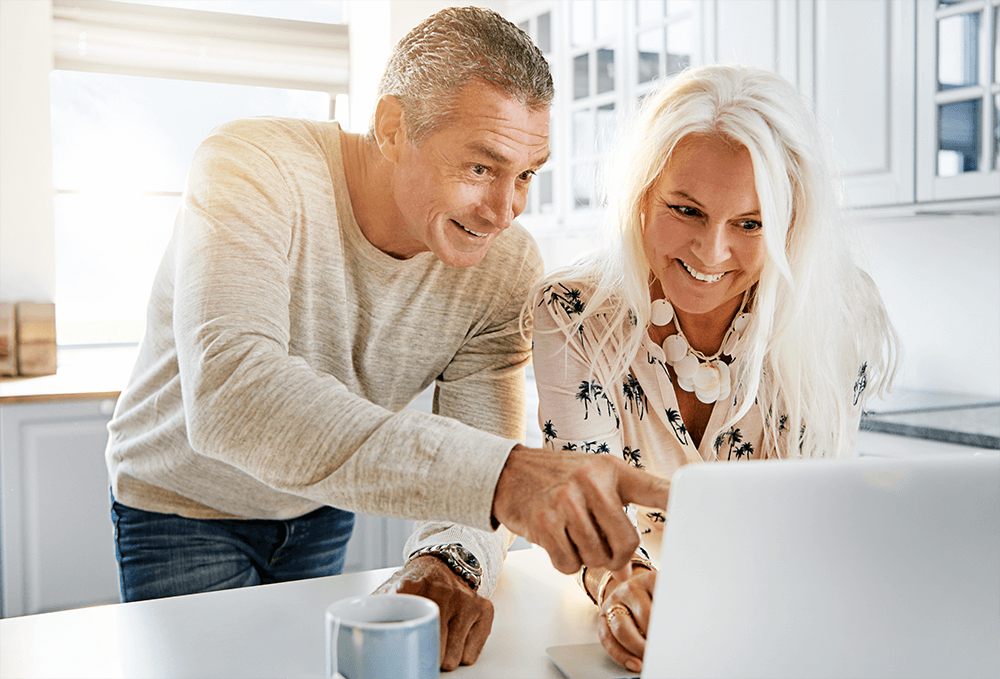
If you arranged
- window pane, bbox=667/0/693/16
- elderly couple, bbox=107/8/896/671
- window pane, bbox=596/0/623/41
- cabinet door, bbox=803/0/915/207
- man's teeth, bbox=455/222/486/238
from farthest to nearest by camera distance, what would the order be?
window pane, bbox=596/0/623/41 → window pane, bbox=667/0/693/16 → cabinet door, bbox=803/0/915/207 → man's teeth, bbox=455/222/486/238 → elderly couple, bbox=107/8/896/671

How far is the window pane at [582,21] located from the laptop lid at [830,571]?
324 centimetres

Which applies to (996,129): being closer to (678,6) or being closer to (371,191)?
(678,6)

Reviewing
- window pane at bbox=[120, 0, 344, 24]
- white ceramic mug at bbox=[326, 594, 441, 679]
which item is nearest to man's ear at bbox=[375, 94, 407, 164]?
white ceramic mug at bbox=[326, 594, 441, 679]

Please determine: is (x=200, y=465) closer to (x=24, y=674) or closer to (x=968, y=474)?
(x=24, y=674)

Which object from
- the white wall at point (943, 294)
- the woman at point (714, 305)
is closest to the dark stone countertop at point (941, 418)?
the white wall at point (943, 294)

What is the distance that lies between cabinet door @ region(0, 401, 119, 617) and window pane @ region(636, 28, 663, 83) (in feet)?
7.05

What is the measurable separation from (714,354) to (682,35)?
206cm

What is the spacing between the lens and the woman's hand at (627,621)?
0.79 metres

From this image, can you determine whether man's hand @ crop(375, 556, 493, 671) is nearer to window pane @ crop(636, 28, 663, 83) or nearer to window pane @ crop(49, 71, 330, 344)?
window pane @ crop(636, 28, 663, 83)

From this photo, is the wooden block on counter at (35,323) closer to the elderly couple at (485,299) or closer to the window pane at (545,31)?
the elderly couple at (485,299)

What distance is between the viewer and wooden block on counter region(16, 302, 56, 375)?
304 cm

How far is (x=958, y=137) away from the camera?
2174mm

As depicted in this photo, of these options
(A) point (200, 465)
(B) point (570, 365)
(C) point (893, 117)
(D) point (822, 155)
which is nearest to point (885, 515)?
(B) point (570, 365)

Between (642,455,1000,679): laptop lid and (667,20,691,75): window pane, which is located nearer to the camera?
(642,455,1000,679): laptop lid
